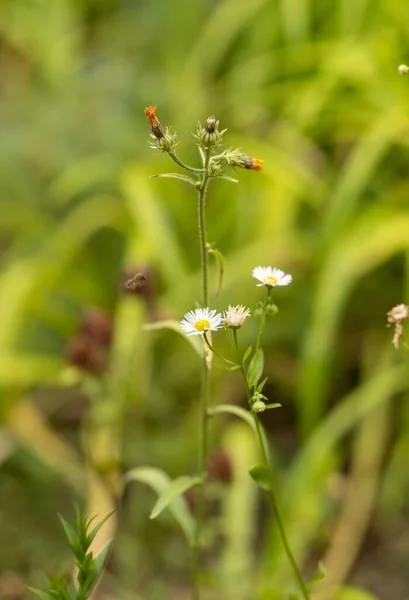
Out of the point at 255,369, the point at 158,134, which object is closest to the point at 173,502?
the point at 255,369

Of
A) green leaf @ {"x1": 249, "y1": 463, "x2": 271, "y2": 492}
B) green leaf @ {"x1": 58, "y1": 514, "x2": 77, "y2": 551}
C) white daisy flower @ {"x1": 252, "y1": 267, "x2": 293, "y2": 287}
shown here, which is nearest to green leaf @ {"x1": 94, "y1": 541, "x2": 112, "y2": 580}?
green leaf @ {"x1": 58, "y1": 514, "x2": 77, "y2": 551}

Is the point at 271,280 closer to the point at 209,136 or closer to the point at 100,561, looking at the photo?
the point at 209,136

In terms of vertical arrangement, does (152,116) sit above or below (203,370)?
above

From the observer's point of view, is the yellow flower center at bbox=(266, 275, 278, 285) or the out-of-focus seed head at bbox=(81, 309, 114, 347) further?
the out-of-focus seed head at bbox=(81, 309, 114, 347)

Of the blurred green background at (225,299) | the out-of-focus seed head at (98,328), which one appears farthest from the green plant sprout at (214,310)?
the out-of-focus seed head at (98,328)

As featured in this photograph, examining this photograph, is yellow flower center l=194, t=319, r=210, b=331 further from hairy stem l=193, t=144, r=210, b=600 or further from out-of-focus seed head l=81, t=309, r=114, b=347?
out-of-focus seed head l=81, t=309, r=114, b=347

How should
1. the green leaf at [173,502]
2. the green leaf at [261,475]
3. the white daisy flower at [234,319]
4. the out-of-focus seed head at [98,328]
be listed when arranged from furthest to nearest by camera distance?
the out-of-focus seed head at [98,328]
the green leaf at [173,502]
the green leaf at [261,475]
the white daisy flower at [234,319]

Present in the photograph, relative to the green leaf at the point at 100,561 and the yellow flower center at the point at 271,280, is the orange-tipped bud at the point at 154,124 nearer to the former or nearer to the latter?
the yellow flower center at the point at 271,280

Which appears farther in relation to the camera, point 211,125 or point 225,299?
point 225,299

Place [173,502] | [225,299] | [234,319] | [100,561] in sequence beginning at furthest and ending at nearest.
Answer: [225,299] → [173,502] → [100,561] → [234,319]
